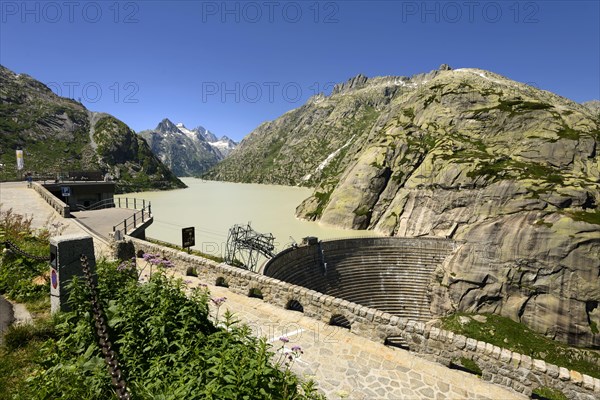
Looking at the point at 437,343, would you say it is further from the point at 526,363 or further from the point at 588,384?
the point at 588,384

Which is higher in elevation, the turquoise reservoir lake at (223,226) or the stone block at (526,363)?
the stone block at (526,363)

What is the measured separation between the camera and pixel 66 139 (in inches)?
5054

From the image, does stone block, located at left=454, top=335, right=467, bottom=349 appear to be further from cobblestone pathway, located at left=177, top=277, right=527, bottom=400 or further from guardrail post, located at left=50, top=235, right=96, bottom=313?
guardrail post, located at left=50, top=235, right=96, bottom=313

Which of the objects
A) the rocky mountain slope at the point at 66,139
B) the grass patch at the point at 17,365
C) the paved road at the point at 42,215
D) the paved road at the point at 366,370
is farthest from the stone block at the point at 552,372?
the rocky mountain slope at the point at 66,139

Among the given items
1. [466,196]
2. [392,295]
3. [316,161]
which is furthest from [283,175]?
[392,295]

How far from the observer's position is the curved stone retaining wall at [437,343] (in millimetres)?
7816

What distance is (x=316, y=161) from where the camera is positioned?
190375 mm

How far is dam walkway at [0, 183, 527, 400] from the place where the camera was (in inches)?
307

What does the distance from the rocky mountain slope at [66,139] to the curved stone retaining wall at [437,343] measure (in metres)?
118

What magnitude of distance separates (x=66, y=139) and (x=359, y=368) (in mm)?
Result: 160023

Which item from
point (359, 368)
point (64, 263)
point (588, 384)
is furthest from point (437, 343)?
point (64, 263)

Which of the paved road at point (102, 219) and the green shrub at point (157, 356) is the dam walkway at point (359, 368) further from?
the paved road at point (102, 219)

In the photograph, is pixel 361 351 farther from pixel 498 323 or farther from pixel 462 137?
pixel 462 137

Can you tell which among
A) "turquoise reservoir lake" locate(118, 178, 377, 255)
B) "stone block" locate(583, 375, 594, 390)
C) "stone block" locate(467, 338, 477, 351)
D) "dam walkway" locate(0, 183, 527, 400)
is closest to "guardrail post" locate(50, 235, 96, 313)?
"dam walkway" locate(0, 183, 527, 400)
